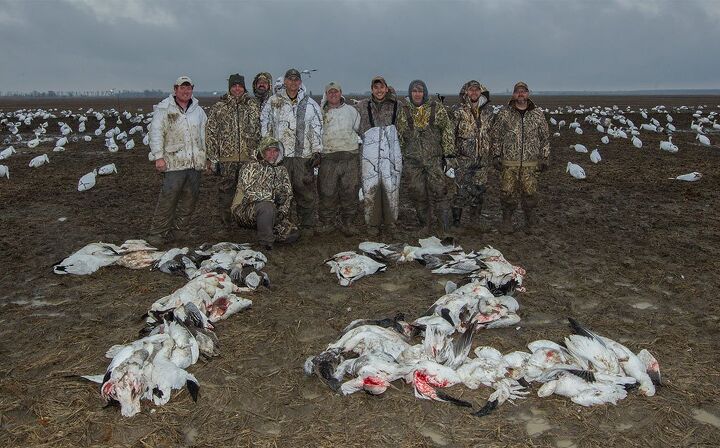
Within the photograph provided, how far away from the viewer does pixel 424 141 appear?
27.3 feet

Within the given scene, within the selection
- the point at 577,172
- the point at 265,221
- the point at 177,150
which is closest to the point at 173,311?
the point at 265,221

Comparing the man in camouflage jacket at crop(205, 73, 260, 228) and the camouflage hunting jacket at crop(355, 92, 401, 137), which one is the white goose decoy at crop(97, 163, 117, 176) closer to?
the man in camouflage jacket at crop(205, 73, 260, 228)

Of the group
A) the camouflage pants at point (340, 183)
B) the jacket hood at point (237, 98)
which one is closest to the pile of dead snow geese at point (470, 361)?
the camouflage pants at point (340, 183)

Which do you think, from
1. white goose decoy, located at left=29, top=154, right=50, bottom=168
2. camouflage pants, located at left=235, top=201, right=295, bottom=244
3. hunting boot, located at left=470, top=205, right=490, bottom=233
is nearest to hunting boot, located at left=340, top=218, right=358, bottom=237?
camouflage pants, located at left=235, top=201, right=295, bottom=244

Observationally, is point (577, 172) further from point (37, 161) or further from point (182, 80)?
point (37, 161)

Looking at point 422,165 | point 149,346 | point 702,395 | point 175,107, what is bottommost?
point 702,395

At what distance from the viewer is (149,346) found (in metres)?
4.55

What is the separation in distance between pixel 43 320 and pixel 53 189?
8.13m

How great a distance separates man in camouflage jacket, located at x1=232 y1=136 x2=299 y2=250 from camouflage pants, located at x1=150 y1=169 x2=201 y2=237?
32.5 inches

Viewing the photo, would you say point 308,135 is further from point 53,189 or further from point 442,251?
point 53,189

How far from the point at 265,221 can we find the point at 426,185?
264 centimetres

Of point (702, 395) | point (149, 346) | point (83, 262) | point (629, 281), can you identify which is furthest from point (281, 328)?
point (629, 281)

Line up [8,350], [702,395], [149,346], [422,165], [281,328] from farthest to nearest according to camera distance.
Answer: [422,165] < [281,328] < [8,350] < [149,346] < [702,395]

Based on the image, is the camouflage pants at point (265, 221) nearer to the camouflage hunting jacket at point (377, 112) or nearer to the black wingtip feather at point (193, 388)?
the camouflage hunting jacket at point (377, 112)
